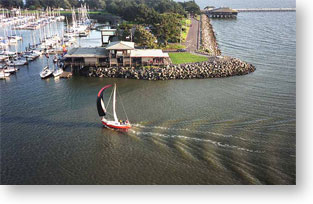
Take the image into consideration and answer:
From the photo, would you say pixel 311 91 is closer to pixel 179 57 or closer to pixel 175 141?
pixel 175 141

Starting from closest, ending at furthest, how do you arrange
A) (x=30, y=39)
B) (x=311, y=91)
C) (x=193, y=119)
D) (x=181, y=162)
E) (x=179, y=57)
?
(x=311, y=91)
(x=181, y=162)
(x=193, y=119)
(x=179, y=57)
(x=30, y=39)

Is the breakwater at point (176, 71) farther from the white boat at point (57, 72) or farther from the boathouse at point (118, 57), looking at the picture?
the white boat at point (57, 72)

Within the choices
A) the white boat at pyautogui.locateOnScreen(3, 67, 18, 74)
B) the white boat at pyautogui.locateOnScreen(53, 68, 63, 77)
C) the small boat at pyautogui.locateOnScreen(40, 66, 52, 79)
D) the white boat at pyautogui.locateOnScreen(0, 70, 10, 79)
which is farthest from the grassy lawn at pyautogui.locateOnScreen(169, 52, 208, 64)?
the white boat at pyautogui.locateOnScreen(0, 70, 10, 79)

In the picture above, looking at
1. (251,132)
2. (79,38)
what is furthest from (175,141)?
(79,38)

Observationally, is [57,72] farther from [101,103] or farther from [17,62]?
[101,103]

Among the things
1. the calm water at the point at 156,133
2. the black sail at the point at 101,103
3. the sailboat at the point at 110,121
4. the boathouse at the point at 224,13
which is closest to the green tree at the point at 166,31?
the calm water at the point at 156,133

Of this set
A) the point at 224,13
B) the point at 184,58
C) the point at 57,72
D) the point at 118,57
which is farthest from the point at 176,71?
the point at 224,13
